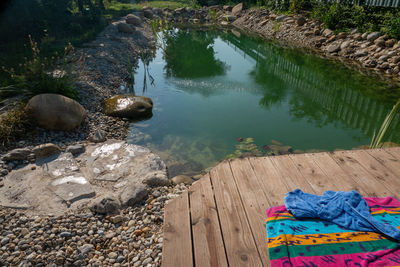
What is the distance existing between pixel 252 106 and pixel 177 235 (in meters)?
4.62

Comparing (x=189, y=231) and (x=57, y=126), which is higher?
(x=189, y=231)

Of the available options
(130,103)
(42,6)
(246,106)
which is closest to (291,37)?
(246,106)

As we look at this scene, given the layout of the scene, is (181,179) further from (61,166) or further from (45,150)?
(45,150)

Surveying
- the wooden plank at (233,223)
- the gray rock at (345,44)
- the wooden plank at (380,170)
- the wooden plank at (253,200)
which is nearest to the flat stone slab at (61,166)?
the wooden plank at (233,223)

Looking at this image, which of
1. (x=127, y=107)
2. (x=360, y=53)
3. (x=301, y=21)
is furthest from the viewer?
(x=301, y=21)

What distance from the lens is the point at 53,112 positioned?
4.05 meters

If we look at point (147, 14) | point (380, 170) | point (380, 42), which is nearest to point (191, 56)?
point (380, 42)

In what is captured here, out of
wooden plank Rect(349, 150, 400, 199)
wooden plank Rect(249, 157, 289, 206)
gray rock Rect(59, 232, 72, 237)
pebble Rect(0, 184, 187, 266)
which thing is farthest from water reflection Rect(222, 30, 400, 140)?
gray rock Rect(59, 232, 72, 237)

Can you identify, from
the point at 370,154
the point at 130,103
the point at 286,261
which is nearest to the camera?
the point at 286,261

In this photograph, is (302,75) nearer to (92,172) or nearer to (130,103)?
(130,103)

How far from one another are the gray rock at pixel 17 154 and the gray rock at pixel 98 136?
3.00 ft

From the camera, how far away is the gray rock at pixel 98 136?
164 inches

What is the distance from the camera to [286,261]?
146 centimetres

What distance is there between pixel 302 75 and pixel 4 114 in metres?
7.14
